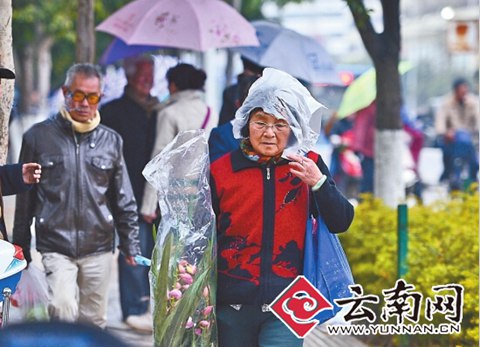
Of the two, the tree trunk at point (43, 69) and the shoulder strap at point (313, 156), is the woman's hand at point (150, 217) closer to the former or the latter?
the shoulder strap at point (313, 156)

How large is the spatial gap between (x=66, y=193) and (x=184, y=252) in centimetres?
125

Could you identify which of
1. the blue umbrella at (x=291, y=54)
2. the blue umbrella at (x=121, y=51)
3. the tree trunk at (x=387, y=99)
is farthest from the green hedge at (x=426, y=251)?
the blue umbrella at (x=121, y=51)

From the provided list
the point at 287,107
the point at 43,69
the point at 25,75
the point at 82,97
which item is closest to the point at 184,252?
the point at 287,107

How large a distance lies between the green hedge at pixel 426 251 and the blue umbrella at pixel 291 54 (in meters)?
1.40

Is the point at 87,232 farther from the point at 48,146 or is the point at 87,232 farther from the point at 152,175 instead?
the point at 152,175

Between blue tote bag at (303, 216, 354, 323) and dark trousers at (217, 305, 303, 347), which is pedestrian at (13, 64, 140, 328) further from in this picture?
blue tote bag at (303, 216, 354, 323)

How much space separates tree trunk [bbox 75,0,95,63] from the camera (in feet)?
28.1

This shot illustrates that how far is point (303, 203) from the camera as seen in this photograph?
4582mm

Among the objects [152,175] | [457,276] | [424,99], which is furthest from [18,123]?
[424,99]

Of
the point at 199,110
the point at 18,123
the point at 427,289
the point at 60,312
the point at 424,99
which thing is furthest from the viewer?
the point at 424,99

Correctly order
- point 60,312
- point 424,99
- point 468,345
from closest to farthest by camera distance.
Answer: point 60,312
point 468,345
point 424,99

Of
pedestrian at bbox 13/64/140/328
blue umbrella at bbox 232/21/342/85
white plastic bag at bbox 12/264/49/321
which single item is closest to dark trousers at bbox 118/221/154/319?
pedestrian at bbox 13/64/140/328

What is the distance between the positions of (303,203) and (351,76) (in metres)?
19.8

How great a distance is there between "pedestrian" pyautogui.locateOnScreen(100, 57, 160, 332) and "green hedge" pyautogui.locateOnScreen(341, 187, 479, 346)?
5.07ft
